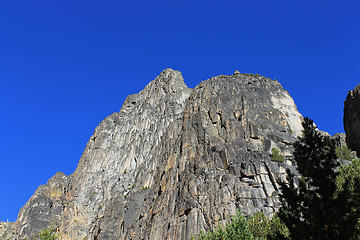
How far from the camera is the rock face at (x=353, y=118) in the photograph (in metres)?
63.2

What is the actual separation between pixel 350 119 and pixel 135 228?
50363 mm

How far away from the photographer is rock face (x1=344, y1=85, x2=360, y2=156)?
207 ft

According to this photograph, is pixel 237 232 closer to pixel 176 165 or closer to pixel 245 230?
pixel 245 230

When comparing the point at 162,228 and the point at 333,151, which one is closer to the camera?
the point at 333,151

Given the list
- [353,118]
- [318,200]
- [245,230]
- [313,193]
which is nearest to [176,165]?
[353,118]

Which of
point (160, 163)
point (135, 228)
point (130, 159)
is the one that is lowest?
point (135, 228)

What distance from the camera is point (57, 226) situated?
99.9 m

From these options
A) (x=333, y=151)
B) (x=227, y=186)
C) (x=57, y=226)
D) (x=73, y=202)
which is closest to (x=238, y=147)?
(x=227, y=186)

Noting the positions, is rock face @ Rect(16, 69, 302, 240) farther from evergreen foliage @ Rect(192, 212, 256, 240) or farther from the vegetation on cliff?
the vegetation on cliff

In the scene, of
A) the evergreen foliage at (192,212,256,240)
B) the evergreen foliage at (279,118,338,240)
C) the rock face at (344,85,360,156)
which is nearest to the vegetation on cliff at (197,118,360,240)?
the evergreen foliage at (279,118,338,240)

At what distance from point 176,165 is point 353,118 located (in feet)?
122

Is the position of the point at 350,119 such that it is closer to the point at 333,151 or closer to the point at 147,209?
the point at 147,209

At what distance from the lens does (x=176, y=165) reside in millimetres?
74125

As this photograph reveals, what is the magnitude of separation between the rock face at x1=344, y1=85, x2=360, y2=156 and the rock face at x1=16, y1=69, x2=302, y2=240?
36.7 ft
